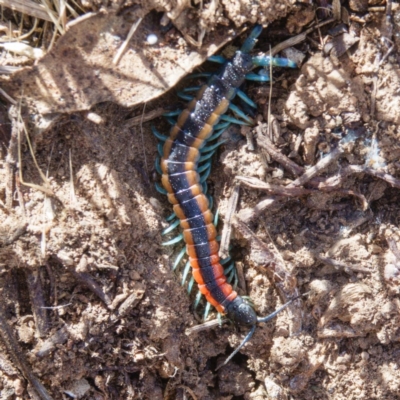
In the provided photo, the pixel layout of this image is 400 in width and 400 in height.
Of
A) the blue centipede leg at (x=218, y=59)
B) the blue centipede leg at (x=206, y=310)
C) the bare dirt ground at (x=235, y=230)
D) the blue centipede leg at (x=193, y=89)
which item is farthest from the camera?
the blue centipede leg at (x=206, y=310)

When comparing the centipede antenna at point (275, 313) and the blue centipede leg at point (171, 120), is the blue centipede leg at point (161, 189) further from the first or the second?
the centipede antenna at point (275, 313)

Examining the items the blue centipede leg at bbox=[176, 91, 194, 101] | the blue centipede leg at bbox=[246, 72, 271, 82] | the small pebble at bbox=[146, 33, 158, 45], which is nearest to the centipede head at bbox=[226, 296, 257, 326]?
the blue centipede leg at bbox=[176, 91, 194, 101]

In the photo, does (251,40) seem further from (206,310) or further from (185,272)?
(206,310)

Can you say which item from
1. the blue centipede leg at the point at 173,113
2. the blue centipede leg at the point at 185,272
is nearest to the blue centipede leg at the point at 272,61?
the blue centipede leg at the point at 173,113

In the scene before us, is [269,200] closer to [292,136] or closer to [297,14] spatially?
[292,136]

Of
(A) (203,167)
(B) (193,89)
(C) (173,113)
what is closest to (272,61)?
(B) (193,89)

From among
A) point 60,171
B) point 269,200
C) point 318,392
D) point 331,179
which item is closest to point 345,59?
point 331,179
